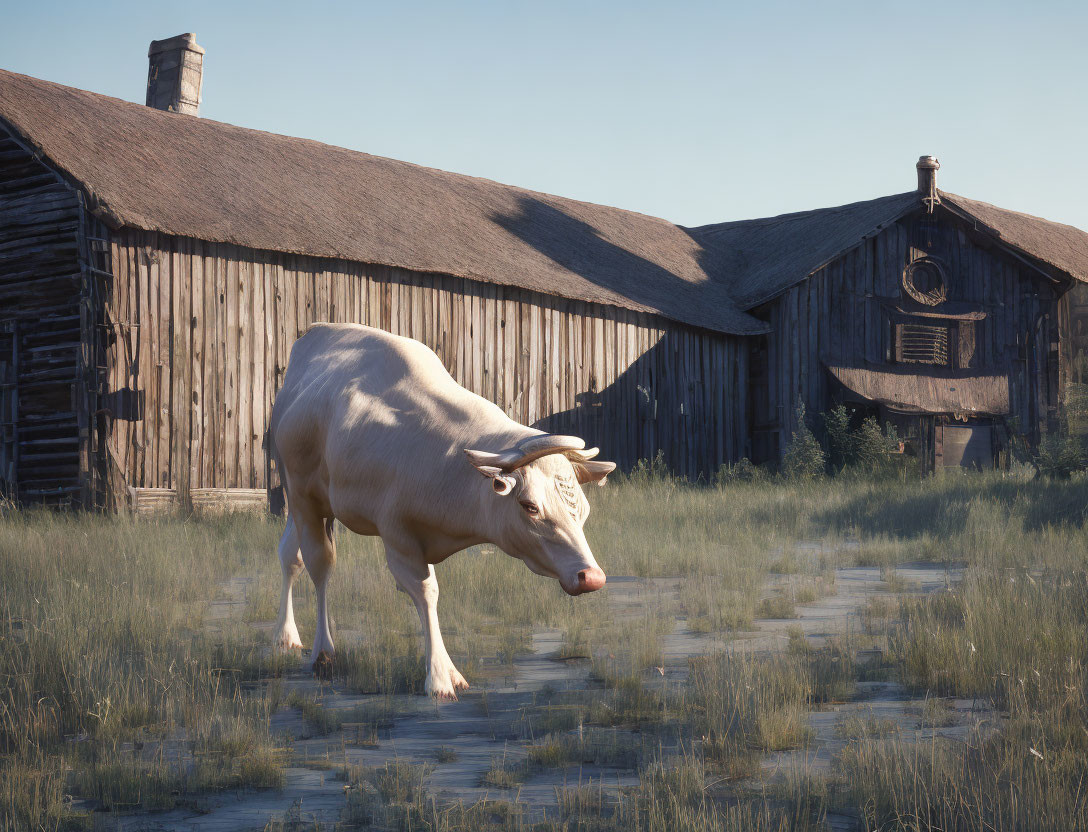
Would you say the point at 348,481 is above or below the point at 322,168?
below

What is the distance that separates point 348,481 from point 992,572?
5.85 meters

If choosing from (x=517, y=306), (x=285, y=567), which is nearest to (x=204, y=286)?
(x=517, y=306)

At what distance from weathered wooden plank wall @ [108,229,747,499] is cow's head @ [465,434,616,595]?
416 inches

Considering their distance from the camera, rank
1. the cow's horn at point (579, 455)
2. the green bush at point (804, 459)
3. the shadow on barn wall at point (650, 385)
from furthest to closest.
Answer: the shadow on barn wall at point (650, 385) → the green bush at point (804, 459) → the cow's horn at point (579, 455)

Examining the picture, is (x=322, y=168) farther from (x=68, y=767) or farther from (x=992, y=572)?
(x=68, y=767)

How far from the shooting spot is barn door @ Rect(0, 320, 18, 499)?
15695 millimetres

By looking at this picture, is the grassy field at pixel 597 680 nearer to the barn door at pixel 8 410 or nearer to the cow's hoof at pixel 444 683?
the cow's hoof at pixel 444 683

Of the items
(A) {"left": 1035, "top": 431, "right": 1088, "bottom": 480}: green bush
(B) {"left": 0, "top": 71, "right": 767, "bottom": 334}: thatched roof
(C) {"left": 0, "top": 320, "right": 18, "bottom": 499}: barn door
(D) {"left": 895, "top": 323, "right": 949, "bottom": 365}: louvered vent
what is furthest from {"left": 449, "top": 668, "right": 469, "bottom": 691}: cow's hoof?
(D) {"left": 895, "top": 323, "right": 949, "bottom": 365}: louvered vent

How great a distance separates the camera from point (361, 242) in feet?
58.3

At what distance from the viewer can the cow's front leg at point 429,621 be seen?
247 inches

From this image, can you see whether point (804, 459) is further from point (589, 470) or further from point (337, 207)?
point (589, 470)

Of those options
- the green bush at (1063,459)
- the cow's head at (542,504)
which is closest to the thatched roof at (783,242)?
the green bush at (1063,459)

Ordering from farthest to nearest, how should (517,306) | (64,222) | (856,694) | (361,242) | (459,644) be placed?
1. (517,306)
2. (361,242)
3. (64,222)
4. (459,644)
5. (856,694)

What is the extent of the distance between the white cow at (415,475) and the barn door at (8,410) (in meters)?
9.40
